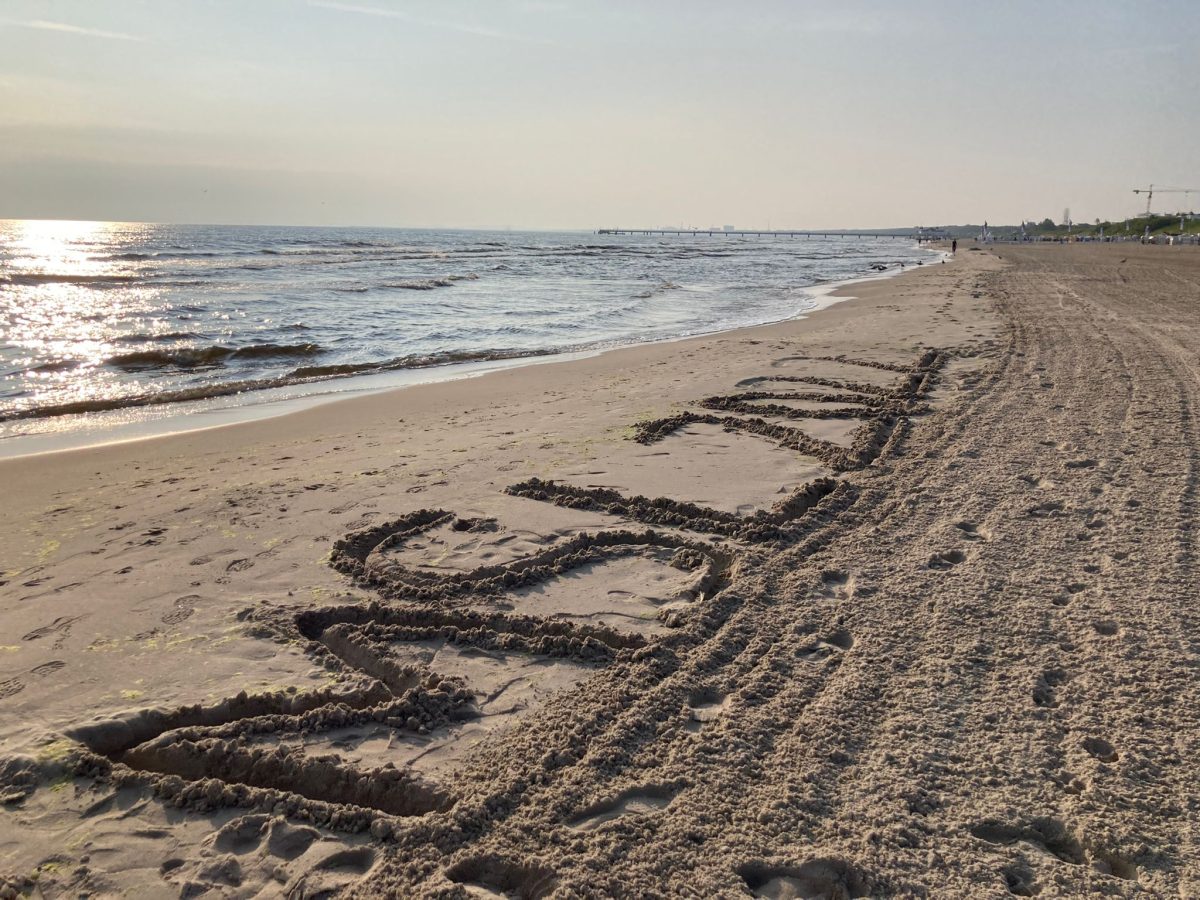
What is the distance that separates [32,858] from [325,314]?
15.9 meters

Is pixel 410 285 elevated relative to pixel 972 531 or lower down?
elevated

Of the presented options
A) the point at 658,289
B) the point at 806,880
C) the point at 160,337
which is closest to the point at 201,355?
the point at 160,337

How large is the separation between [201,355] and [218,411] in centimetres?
383

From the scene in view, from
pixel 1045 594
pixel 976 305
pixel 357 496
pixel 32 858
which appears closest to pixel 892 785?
pixel 1045 594

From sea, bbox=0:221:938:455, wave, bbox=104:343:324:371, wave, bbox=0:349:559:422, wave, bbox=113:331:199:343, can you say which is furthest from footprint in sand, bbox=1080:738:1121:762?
wave, bbox=113:331:199:343

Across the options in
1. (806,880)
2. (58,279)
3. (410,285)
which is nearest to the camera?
(806,880)

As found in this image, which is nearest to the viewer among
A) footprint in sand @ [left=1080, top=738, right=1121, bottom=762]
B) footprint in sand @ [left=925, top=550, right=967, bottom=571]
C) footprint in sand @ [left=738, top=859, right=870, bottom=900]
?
footprint in sand @ [left=738, top=859, right=870, bottom=900]

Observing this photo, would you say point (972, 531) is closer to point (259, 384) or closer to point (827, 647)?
point (827, 647)

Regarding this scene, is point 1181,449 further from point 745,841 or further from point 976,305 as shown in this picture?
point 976,305

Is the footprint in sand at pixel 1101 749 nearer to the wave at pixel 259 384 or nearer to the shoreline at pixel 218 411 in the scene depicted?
the shoreline at pixel 218 411

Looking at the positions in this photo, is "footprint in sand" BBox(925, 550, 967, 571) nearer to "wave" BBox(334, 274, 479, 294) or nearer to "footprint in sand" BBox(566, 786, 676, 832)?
"footprint in sand" BBox(566, 786, 676, 832)

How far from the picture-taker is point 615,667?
3.11 meters

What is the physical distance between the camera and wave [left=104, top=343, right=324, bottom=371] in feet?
37.2

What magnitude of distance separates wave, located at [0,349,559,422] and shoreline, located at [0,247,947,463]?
0.15 meters
